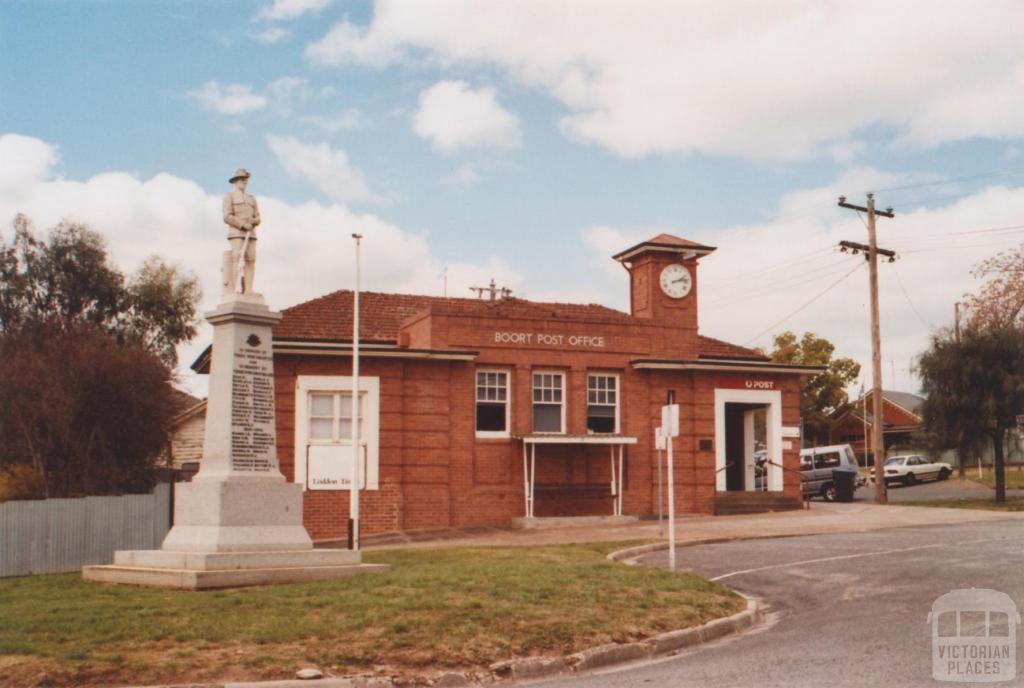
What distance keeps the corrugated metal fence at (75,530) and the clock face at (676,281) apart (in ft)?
51.4

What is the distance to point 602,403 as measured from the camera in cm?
3050

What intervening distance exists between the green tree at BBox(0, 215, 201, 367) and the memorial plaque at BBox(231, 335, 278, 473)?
30.3 meters

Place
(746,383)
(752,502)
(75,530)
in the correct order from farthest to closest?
(746,383), (752,502), (75,530)

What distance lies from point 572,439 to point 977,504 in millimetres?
13324

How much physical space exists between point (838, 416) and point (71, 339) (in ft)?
163

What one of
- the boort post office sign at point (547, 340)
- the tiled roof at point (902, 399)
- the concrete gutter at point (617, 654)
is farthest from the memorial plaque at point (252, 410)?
the tiled roof at point (902, 399)

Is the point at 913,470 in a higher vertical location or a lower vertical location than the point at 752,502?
higher

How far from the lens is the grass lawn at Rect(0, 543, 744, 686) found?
9688 millimetres

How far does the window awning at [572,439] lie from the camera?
1116 inches

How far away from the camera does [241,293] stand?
17453 millimetres

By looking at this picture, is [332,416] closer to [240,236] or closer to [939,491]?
[240,236]

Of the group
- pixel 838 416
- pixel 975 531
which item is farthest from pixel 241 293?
pixel 838 416

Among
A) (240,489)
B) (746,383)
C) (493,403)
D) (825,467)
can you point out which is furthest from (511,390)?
(825,467)

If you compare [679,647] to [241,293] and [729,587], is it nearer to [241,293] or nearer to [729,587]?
[729,587]
